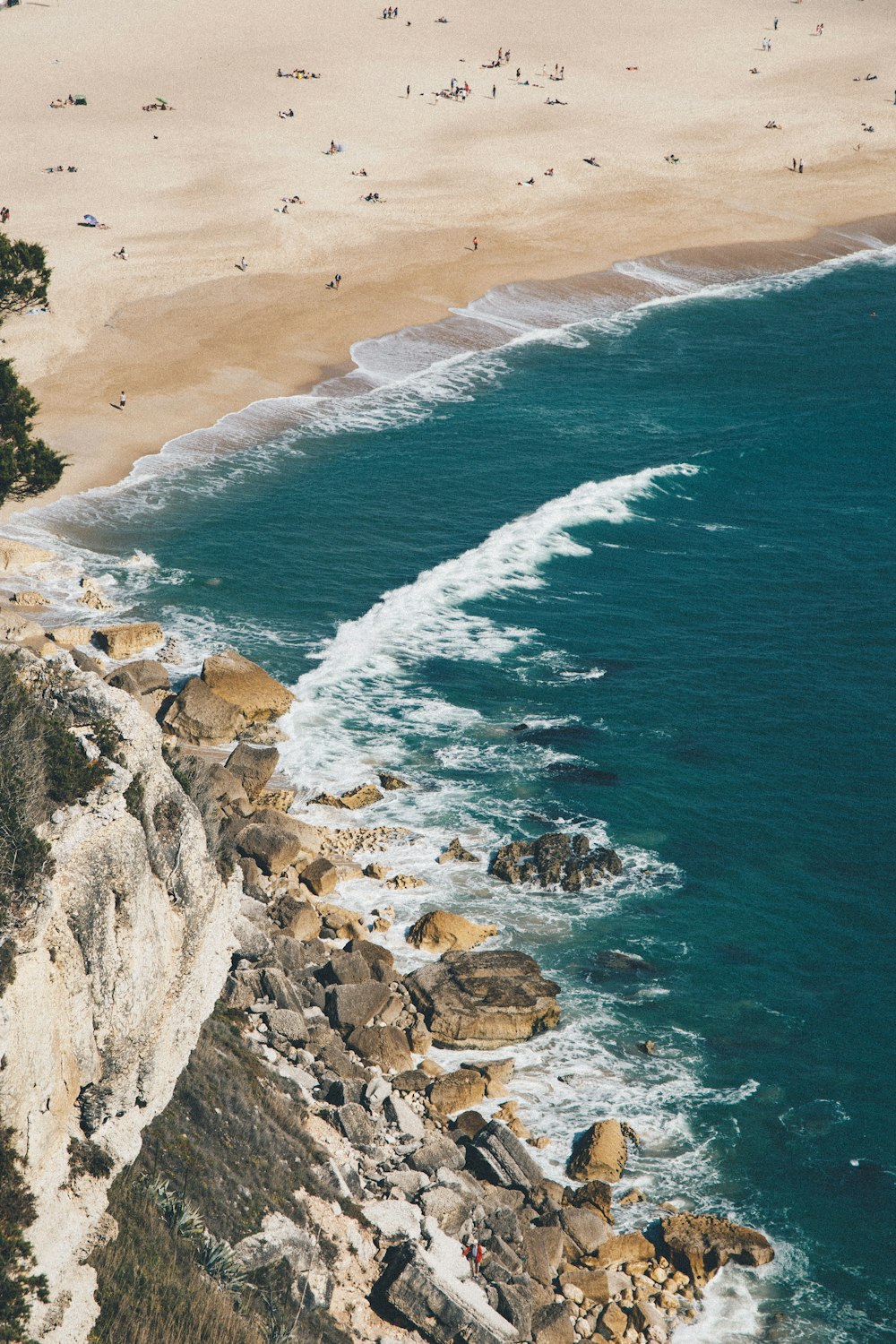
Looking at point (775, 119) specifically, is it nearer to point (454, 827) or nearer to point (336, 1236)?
point (454, 827)

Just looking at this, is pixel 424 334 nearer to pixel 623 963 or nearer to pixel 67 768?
pixel 623 963

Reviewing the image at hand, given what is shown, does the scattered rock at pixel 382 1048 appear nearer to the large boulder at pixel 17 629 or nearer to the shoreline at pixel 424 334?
the large boulder at pixel 17 629

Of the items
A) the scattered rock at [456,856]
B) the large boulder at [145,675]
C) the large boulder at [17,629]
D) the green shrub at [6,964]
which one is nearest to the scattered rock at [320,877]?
the scattered rock at [456,856]

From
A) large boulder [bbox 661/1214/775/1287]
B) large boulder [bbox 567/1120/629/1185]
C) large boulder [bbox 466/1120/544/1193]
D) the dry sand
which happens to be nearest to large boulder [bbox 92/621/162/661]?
the dry sand

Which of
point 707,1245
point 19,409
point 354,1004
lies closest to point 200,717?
point 19,409

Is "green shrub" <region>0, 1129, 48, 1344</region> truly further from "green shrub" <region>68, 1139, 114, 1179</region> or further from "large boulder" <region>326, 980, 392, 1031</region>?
"large boulder" <region>326, 980, 392, 1031</region>

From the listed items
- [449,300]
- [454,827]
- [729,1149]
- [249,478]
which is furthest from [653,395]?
[729,1149]
